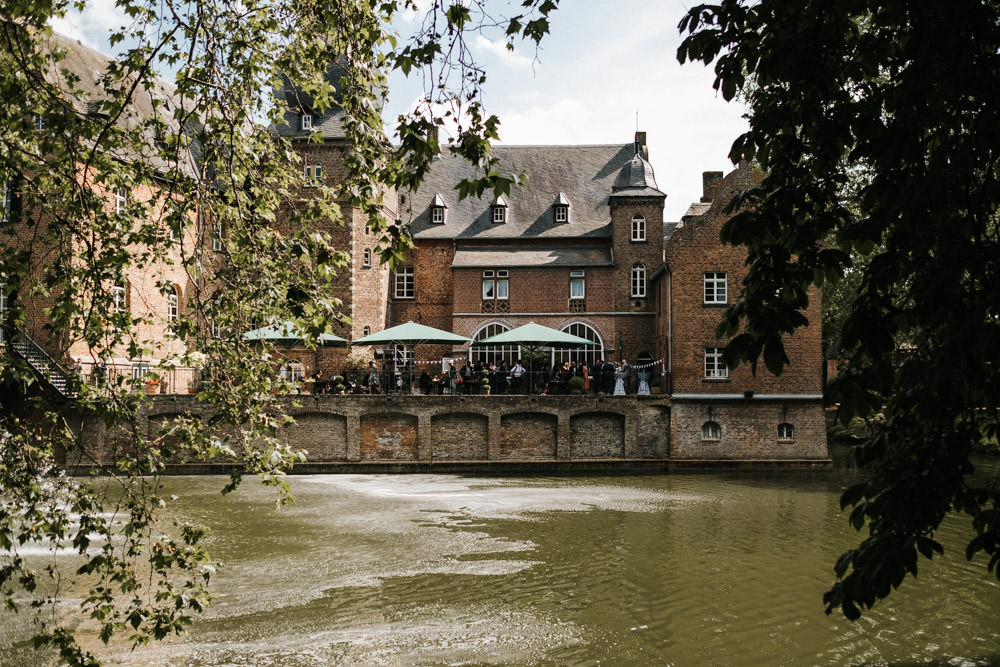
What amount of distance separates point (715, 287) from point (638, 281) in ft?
21.9

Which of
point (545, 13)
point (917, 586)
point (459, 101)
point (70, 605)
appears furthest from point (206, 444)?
point (917, 586)

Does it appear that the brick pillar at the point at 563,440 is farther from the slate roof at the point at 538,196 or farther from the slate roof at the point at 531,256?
the slate roof at the point at 538,196

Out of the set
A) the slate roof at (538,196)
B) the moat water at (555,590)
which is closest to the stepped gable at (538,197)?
the slate roof at (538,196)

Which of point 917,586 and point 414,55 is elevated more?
point 414,55

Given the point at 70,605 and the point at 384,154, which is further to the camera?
the point at 70,605

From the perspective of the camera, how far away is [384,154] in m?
5.00

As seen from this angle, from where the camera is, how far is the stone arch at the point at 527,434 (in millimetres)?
26078

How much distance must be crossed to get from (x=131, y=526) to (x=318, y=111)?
3.06 m

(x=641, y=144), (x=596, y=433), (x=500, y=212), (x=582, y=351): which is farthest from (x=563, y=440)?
(x=641, y=144)

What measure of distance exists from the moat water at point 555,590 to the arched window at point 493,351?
13427 mm

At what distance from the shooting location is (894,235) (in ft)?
10.8

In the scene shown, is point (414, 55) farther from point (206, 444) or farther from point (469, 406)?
point (469, 406)

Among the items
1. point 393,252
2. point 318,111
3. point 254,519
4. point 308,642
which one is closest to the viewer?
point 393,252

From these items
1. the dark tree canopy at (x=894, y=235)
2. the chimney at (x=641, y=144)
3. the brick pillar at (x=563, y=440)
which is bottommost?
the brick pillar at (x=563, y=440)
